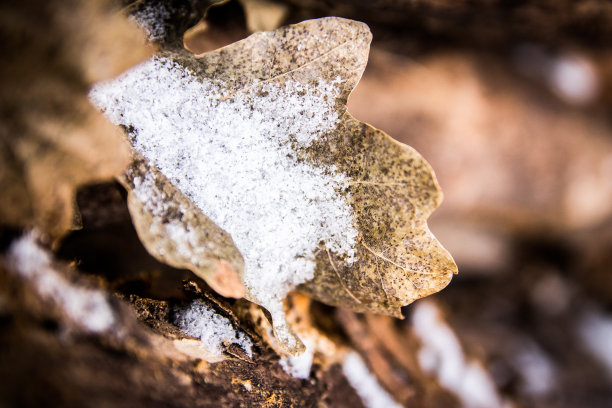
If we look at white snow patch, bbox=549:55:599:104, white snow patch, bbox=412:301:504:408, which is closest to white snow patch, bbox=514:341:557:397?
white snow patch, bbox=412:301:504:408

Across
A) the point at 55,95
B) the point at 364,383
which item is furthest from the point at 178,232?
the point at 364,383

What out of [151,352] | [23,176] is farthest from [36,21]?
[151,352]

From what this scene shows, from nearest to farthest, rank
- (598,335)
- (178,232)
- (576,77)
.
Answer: (178,232), (576,77), (598,335)

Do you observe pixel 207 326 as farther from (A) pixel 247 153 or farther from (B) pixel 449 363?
(B) pixel 449 363

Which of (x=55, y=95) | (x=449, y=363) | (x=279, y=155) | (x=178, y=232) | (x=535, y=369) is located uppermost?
(x=55, y=95)

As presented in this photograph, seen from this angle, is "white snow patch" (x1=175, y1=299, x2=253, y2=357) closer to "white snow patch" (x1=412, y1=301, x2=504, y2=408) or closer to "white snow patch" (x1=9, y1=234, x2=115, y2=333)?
"white snow patch" (x1=9, y1=234, x2=115, y2=333)
